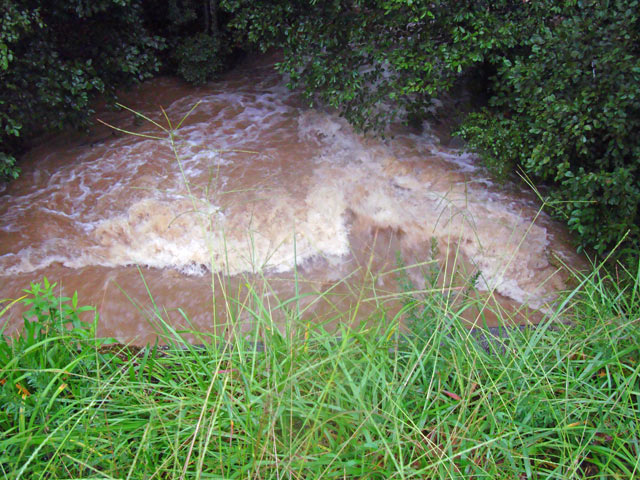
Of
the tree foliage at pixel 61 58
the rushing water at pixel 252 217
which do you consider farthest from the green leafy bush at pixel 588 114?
the tree foliage at pixel 61 58

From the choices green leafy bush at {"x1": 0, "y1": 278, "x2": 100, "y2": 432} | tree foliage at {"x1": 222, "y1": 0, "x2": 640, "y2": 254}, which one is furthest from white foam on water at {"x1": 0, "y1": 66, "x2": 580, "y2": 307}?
green leafy bush at {"x1": 0, "y1": 278, "x2": 100, "y2": 432}

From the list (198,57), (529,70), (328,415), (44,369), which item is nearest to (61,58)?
(198,57)

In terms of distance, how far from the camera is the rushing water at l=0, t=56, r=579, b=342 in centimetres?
542

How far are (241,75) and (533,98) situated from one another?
18.4ft

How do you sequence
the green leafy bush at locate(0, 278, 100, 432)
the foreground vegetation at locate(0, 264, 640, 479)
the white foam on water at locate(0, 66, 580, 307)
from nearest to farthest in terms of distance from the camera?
1. the foreground vegetation at locate(0, 264, 640, 479)
2. the green leafy bush at locate(0, 278, 100, 432)
3. the white foam on water at locate(0, 66, 580, 307)

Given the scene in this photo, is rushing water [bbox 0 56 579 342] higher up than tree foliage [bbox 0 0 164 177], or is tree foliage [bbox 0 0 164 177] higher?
tree foliage [bbox 0 0 164 177]

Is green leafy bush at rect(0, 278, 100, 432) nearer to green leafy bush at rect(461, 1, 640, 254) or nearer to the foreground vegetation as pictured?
the foreground vegetation

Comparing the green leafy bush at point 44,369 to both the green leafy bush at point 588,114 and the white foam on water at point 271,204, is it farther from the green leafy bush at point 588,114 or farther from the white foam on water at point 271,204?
the green leafy bush at point 588,114

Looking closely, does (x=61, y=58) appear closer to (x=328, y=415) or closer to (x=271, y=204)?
(x=271, y=204)

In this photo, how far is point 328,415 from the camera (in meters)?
1.93

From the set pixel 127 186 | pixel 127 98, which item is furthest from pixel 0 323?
pixel 127 98

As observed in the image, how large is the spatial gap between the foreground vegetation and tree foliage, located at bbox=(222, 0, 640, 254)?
2.12 meters

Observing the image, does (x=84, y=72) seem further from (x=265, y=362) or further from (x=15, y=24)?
(x=265, y=362)

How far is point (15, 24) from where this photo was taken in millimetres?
5266
